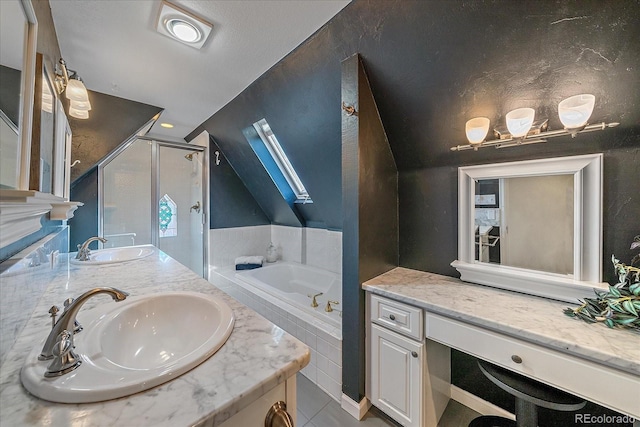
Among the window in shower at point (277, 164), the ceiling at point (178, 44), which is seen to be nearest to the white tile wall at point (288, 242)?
the window in shower at point (277, 164)

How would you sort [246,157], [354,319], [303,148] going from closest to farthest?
[354,319]
[303,148]
[246,157]

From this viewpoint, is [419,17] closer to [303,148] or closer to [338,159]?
[338,159]

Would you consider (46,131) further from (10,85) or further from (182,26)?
(182,26)

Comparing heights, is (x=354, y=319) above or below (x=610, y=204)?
below

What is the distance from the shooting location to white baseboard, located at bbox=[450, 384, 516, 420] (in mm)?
1504

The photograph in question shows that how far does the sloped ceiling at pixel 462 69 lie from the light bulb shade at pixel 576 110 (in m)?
0.08

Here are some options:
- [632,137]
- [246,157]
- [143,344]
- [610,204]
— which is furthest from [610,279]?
[246,157]

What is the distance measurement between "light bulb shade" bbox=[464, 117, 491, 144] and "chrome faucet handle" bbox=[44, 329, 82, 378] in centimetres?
184

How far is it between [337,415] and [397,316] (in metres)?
0.80

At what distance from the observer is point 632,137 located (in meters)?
1.13

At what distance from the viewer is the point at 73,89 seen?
4.89 feet

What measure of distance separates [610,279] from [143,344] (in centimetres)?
215

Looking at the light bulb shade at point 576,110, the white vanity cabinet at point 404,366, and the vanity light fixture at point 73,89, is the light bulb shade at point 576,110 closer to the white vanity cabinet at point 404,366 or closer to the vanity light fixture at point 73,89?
the white vanity cabinet at point 404,366

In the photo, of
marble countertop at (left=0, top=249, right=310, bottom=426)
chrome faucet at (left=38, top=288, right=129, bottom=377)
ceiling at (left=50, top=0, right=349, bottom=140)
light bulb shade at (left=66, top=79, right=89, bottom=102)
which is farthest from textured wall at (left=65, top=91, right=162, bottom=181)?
chrome faucet at (left=38, top=288, right=129, bottom=377)
